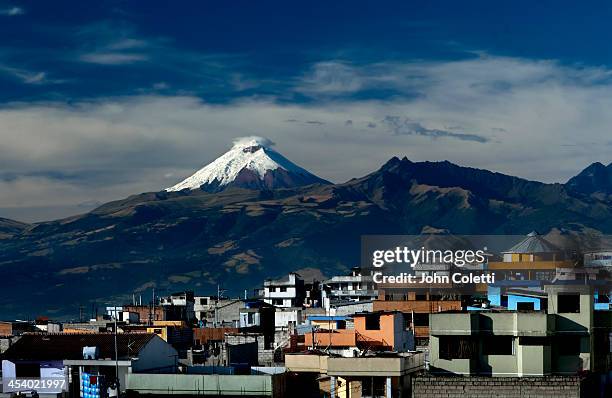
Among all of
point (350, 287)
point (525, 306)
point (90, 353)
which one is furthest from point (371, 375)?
point (350, 287)

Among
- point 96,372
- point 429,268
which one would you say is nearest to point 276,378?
point 96,372

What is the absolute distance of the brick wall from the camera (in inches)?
1497

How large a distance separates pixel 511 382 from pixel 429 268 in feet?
208

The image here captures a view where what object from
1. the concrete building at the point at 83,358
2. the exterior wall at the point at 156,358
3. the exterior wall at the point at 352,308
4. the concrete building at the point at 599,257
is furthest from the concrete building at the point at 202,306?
the concrete building at the point at 83,358

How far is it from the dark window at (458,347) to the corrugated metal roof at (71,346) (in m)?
12.8

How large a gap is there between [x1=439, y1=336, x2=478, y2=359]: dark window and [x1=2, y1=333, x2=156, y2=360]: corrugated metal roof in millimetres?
12833

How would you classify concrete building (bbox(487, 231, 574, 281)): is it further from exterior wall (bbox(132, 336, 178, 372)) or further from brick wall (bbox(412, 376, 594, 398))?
brick wall (bbox(412, 376, 594, 398))

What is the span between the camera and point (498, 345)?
41781 mm

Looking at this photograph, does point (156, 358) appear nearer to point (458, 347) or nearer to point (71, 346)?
point (71, 346)

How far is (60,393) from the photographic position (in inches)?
1871

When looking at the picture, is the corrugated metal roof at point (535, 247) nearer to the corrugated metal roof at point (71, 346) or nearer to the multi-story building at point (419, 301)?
the multi-story building at point (419, 301)

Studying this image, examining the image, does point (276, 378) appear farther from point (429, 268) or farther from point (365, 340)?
point (429, 268)

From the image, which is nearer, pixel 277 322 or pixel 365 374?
pixel 365 374

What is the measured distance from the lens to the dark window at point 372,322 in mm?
59562
